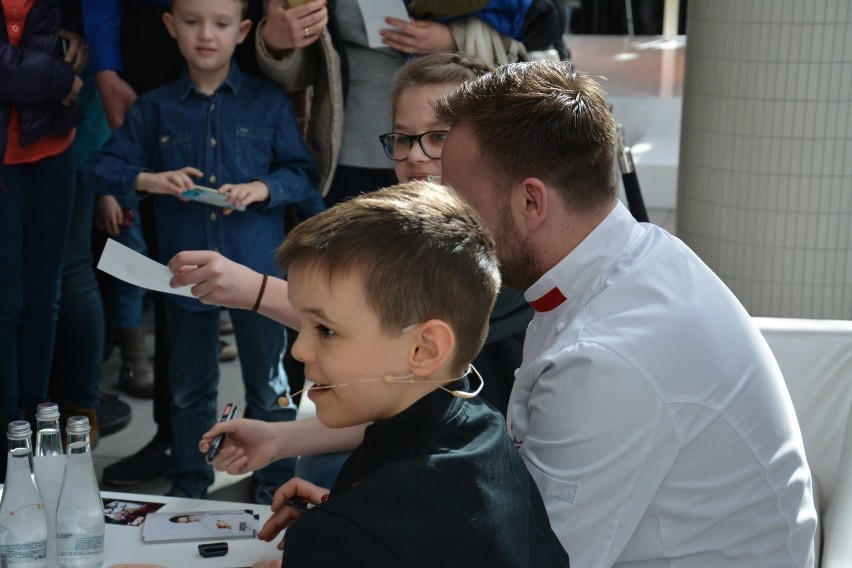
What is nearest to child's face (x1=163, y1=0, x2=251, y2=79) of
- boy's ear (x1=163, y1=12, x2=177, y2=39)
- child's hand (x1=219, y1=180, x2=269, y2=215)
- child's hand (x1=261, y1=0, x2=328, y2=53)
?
boy's ear (x1=163, y1=12, x2=177, y2=39)

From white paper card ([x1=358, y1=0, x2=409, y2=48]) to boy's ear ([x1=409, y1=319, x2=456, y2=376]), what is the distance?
6.74 ft

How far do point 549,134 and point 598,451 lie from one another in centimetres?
53

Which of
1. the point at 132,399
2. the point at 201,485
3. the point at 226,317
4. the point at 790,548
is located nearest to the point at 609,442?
the point at 790,548

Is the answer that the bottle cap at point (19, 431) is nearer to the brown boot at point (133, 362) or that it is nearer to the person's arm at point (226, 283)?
the person's arm at point (226, 283)

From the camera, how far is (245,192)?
10.3 feet

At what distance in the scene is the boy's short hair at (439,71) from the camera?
265 cm

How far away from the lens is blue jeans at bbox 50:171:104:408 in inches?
148

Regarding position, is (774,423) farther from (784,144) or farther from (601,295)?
(784,144)

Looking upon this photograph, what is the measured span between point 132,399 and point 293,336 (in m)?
0.75

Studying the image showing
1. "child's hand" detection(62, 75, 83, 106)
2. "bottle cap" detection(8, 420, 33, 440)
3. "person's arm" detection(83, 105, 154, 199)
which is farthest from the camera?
"child's hand" detection(62, 75, 83, 106)

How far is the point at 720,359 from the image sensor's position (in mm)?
1680

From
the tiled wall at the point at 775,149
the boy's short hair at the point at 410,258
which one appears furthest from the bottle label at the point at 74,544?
the tiled wall at the point at 775,149

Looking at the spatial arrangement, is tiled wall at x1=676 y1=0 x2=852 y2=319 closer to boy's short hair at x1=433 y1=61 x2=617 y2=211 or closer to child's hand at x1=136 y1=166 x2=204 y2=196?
child's hand at x1=136 y1=166 x2=204 y2=196

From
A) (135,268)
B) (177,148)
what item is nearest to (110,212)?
(177,148)
